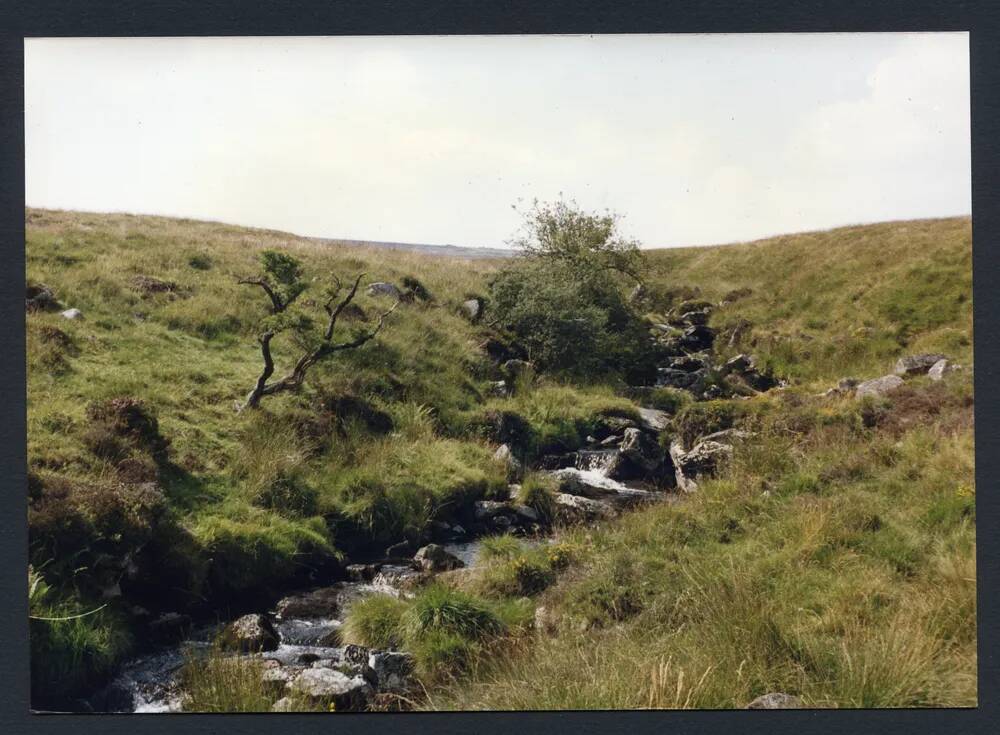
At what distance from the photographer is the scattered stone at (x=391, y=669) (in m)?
6.13

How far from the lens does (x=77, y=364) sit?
324 inches

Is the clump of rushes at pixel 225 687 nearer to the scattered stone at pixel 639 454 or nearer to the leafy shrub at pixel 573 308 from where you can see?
the scattered stone at pixel 639 454

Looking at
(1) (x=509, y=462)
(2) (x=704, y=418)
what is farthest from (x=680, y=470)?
(1) (x=509, y=462)

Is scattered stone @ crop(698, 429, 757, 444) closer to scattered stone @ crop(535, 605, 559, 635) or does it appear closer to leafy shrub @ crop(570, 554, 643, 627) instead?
leafy shrub @ crop(570, 554, 643, 627)

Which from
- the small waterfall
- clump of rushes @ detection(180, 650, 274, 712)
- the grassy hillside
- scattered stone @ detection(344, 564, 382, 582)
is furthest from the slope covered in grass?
clump of rushes @ detection(180, 650, 274, 712)

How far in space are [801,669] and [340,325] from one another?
288 inches

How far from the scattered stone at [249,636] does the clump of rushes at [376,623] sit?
0.68m

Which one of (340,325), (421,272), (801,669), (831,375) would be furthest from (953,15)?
(340,325)

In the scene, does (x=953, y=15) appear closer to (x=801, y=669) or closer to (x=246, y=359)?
(x=801, y=669)

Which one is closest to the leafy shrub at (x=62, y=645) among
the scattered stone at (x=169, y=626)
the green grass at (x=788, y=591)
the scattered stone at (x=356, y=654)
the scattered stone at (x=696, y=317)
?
the scattered stone at (x=169, y=626)

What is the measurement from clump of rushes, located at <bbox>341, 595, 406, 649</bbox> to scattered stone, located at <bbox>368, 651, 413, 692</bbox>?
281 millimetres

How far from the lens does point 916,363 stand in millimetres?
8266

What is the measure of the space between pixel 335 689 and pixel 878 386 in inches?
277

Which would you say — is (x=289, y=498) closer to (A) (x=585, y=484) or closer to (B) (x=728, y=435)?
(A) (x=585, y=484)
